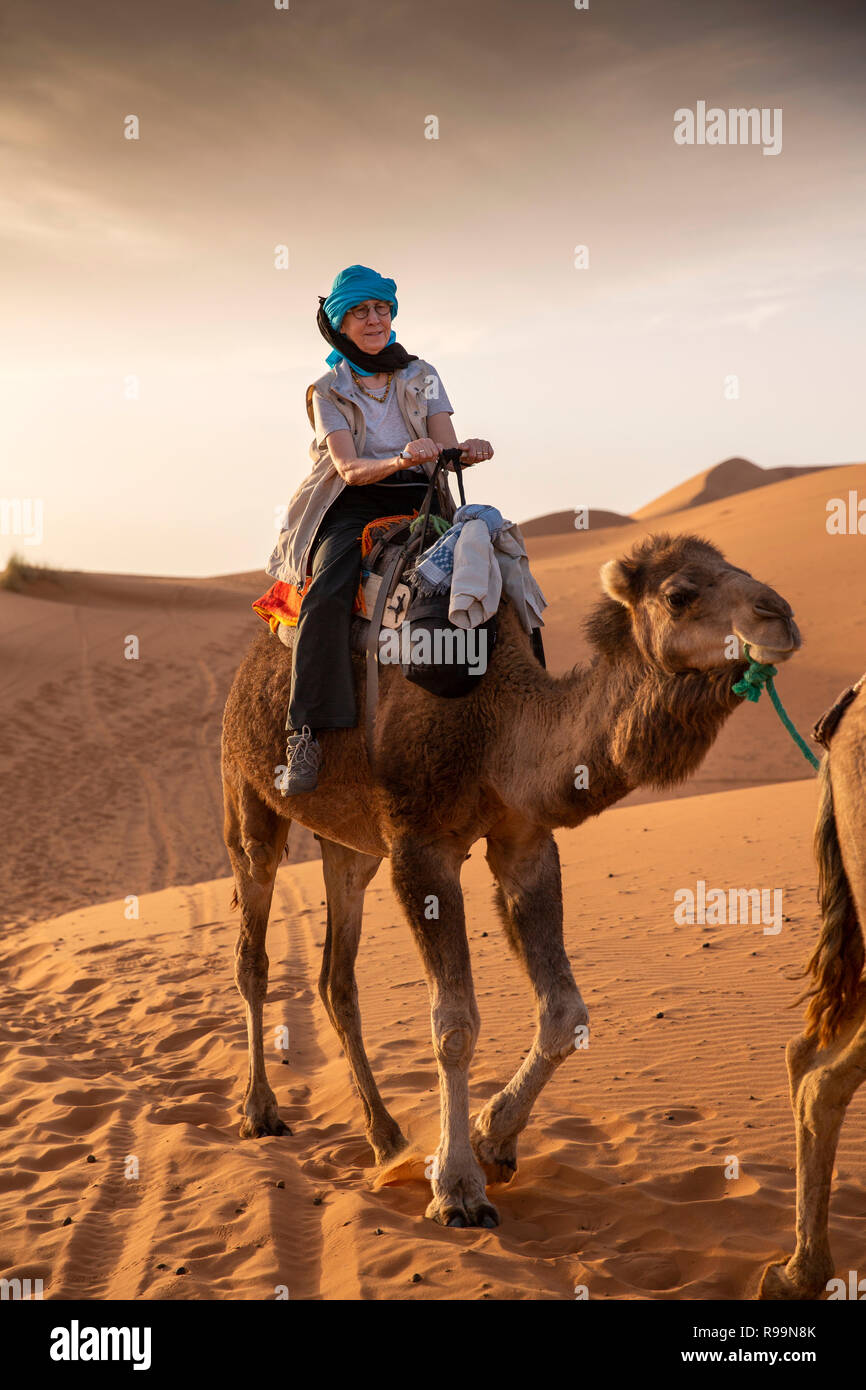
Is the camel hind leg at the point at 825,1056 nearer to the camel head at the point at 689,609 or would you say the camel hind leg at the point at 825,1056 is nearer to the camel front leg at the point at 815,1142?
the camel front leg at the point at 815,1142

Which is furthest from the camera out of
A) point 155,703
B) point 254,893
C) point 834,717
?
point 155,703

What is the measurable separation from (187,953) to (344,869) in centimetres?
531

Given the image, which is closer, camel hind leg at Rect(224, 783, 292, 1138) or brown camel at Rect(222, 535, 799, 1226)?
brown camel at Rect(222, 535, 799, 1226)

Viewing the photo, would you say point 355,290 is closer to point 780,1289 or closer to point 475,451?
point 475,451

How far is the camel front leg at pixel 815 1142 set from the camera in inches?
155

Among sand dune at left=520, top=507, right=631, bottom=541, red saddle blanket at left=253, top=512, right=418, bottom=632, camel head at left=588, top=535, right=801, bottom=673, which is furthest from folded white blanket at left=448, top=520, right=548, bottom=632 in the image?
sand dune at left=520, top=507, right=631, bottom=541

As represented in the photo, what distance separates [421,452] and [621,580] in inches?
49.2

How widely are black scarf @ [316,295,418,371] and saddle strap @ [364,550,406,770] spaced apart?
106 centimetres

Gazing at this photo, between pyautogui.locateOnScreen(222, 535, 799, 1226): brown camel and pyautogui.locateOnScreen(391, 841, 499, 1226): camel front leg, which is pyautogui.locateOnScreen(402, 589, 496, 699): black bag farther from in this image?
pyautogui.locateOnScreen(391, 841, 499, 1226): camel front leg

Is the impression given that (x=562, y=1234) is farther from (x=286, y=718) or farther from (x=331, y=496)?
(x=331, y=496)

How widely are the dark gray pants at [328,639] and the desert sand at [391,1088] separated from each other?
83.1 inches

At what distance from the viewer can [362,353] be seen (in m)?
5.59

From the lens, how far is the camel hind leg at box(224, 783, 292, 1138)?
21.4 feet

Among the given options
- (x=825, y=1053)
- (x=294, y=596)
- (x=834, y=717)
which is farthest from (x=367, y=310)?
(x=825, y=1053)
